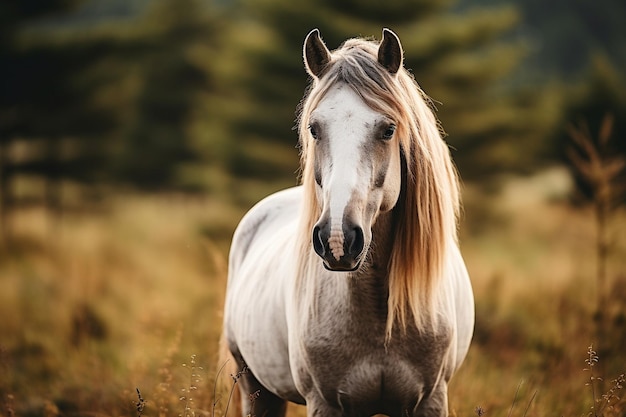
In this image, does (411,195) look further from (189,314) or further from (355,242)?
(189,314)

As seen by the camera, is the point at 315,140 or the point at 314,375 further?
the point at 314,375

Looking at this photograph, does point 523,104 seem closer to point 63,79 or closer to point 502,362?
point 63,79

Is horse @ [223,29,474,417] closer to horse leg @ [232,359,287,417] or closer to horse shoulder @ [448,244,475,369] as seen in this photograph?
horse shoulder @ [448,244,475,369]

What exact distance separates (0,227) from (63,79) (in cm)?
311

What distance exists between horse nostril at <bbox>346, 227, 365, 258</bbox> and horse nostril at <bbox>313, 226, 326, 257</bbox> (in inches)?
3.3

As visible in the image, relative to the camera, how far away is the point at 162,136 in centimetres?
2227

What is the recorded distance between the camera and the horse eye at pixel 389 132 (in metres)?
2.56

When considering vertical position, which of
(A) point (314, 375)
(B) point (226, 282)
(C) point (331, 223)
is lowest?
(B) point (226, 282)

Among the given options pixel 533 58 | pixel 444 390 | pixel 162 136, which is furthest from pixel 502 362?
pixel 533 58

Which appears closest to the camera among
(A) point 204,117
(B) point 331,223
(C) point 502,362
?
(B) point 331,223

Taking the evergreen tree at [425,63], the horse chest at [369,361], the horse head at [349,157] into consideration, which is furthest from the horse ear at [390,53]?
the evergreen tree at [425,63]

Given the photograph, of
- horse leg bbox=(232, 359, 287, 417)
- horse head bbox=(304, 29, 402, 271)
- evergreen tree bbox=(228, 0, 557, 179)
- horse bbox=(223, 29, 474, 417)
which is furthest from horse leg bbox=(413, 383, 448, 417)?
evergreen tree bbox=(228, 0, 557, 179)

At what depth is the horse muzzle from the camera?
7.55ft

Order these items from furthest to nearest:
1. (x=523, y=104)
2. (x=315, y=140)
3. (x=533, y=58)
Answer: (x=533, y=58) → (x=523, y=104) → (x=315, y=140)
